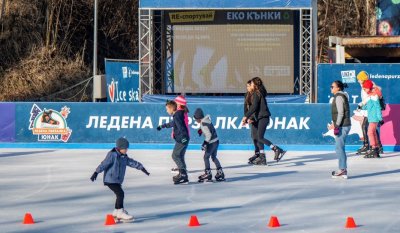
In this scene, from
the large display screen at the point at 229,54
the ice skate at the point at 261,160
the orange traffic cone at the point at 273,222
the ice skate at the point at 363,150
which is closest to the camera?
the orange traffic cone at the point at 273,222

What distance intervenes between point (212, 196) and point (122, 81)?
59.6ft

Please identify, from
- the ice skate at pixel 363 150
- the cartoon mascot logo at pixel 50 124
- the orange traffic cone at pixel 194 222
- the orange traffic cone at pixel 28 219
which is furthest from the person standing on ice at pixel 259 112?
the orange traffic cone at pixel 28 219

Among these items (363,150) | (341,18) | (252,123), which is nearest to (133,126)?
(252,123)

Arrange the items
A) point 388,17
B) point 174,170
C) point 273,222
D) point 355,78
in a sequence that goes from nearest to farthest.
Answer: point 273,222 → point 174,170 → point 355,78 → point 388,17

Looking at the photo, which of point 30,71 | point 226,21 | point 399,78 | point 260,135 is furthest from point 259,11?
point 30,71

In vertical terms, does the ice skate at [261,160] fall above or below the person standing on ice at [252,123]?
below

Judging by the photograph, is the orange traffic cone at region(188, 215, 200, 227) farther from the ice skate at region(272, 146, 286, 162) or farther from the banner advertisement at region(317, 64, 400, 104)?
the banner advertisement at region(317, 64, 400, 104)

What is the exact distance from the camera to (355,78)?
28.4 metres

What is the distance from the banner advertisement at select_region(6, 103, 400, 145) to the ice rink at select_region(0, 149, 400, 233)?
2327 millimetres

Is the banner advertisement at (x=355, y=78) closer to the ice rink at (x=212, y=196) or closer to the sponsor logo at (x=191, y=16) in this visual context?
the sponsor logo at (x=191, y=16)

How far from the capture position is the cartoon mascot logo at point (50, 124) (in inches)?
998

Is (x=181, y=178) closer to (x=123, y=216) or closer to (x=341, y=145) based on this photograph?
(x=341, y=145)

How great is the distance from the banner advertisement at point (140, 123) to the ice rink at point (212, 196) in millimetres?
2327

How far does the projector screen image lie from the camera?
3269cm
